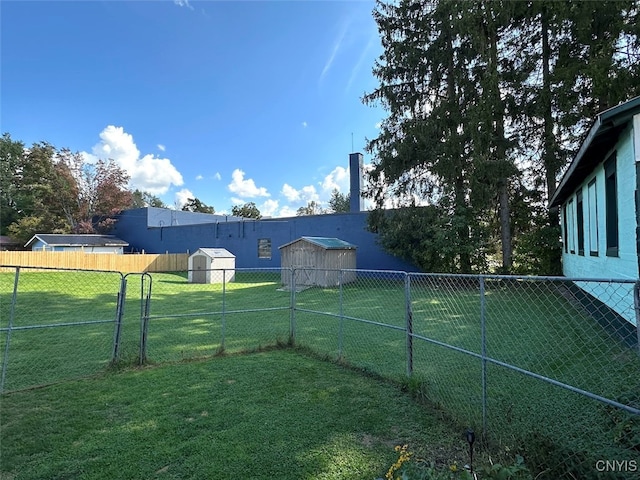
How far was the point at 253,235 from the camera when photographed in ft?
79.8

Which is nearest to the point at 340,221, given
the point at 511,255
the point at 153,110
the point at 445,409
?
the point at 511,255

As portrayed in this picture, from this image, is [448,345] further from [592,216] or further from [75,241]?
[75,241]

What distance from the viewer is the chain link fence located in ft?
8.39

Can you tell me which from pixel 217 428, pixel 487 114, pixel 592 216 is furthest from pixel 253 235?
pixel 217 428

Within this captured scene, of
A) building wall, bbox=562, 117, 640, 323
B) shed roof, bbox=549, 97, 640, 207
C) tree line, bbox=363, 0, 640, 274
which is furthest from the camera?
tree line, bbox=363, 0, 640, 274

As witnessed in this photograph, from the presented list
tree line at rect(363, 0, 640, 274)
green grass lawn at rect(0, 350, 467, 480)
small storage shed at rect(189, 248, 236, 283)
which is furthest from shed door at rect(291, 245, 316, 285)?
green grass lawn at rect(0, 350, 467, 480)

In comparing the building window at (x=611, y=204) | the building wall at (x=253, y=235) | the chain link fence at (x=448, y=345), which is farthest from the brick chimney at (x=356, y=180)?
the building window at (x=611, y=204)

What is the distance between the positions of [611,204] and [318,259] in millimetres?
10901

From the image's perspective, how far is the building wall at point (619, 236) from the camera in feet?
16.9

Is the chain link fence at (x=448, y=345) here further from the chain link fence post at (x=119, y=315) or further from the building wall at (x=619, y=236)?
the building wall at (x=619, y=236)

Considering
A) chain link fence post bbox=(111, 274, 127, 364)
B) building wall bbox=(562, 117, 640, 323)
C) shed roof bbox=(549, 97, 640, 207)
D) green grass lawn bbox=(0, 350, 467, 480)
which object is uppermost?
shed roof bbox=(549, 97, 640, 207)

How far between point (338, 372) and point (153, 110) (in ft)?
78.8

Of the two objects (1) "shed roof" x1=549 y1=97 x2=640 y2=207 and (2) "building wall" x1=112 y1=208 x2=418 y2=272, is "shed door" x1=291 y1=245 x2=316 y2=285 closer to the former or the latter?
(2) "building wall" x1=112 y1=208 x2=418 y2=272

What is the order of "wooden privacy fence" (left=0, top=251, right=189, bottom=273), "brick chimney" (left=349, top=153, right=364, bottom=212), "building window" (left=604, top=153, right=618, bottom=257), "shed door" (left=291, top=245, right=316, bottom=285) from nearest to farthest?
"building window" (left=604, top=153, right=618, bottom=257), "shed door" (left=291, top=245, right=316, bottom=285), "wooden privacy fence" (left=0, top=251, right=189, bottom=273), "brick chimney" (left=349, top=153, right=364, bottom=212)
